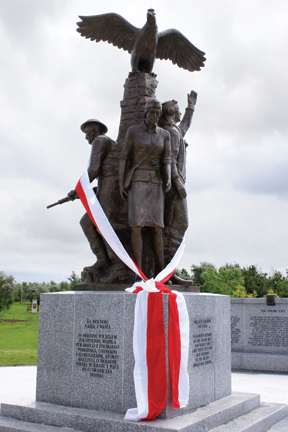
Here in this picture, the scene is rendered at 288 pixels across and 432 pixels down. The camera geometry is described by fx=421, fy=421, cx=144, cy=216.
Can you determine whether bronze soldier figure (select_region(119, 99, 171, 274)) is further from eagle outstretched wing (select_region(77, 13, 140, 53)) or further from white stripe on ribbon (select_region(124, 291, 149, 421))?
eagle outstretched wing (select_region(77, 13, 140, 53))

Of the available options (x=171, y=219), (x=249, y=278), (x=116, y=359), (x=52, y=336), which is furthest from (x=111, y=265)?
(x=249, y=278)

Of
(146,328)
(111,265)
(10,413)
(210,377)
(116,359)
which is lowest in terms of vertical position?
(10,413)

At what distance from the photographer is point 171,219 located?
665cm

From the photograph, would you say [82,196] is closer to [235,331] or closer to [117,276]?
[117,276]

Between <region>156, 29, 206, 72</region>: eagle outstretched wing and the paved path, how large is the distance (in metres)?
6.09

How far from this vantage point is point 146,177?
6047 mm

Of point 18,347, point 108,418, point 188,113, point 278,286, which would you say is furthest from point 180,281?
point 278,286

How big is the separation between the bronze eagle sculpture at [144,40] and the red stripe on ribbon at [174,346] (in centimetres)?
422

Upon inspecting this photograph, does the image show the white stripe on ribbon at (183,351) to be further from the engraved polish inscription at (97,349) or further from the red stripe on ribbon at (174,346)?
the engraved polish inscription at (97,349)

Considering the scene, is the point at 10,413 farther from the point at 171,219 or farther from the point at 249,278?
the point at 249,278

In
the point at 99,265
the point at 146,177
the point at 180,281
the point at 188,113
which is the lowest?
the point at 180,281

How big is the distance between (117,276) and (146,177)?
152 cm

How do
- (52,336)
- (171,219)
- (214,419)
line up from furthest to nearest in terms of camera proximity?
(171,219) < (52,336) < (214,419)

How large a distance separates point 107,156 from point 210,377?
3.63 metres
